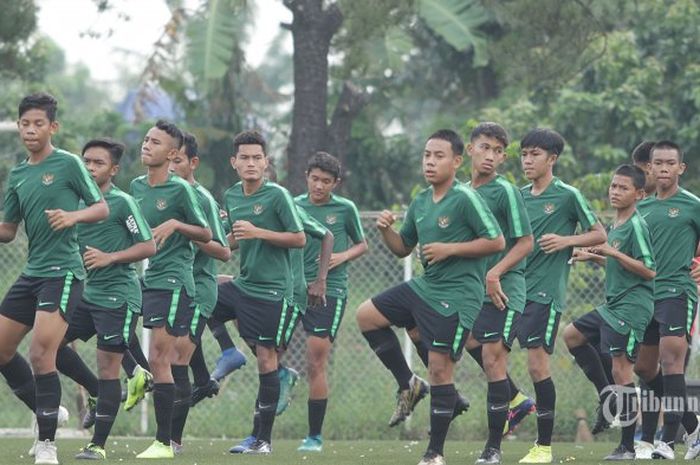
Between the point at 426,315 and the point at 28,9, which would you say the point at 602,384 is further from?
the point at 28,9

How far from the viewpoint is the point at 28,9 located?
19.6 m

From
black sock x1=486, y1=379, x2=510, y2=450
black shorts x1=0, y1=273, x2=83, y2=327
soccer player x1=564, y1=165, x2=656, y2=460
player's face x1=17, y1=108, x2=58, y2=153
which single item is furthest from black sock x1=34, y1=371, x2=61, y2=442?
soccer player x1=564, y1=165, x2=656, y2=460

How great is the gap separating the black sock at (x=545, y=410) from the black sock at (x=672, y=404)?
35.3 inches

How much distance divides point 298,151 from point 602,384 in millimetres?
7873

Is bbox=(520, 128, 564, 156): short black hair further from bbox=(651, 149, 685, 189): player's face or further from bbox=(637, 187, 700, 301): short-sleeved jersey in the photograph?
bbox=(637, 187, 700, 301): short-sleeved jersey

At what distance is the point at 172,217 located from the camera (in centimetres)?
1139

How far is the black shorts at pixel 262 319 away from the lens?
39.1 feet

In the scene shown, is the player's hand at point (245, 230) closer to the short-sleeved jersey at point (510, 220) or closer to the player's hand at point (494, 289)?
the short-sleeved jersey at point (510, 220)

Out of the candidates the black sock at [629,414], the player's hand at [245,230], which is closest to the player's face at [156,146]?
the player's hand at [245,230]

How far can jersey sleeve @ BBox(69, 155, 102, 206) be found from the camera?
9.95m

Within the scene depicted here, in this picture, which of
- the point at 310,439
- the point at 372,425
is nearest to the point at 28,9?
the point at 372,425

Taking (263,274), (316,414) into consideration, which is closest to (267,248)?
(263,274)

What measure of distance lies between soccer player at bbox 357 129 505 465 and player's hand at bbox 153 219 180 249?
Result: 1573 millimetres

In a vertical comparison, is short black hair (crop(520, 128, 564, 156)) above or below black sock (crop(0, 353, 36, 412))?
above
